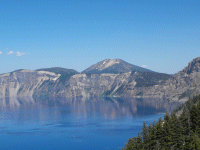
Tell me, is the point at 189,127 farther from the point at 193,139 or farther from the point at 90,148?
the point at 90,148

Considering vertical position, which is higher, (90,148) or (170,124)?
(170,124)

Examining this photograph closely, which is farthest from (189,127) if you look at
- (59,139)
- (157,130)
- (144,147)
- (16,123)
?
(16,123)

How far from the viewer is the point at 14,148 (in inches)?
4407

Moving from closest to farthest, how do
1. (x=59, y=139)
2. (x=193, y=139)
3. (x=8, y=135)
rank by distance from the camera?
(x=193, y=139) < (x=59, y=139) < (x=8, y=135)

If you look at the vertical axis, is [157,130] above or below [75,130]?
above

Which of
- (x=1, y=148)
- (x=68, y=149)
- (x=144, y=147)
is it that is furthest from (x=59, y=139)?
(x=144, y=147)

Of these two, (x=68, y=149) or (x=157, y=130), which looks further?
(x=68, y=149)

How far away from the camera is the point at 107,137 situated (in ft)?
424

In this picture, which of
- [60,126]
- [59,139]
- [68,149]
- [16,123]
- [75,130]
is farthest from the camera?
[16,123]

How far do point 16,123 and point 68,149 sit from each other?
8330 centimetres

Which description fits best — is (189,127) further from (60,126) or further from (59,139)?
(60,126)

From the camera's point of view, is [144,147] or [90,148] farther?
[90,148]

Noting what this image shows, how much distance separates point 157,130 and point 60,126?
374ft

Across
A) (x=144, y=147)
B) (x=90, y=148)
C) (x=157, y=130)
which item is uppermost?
(x=157, y=130)
